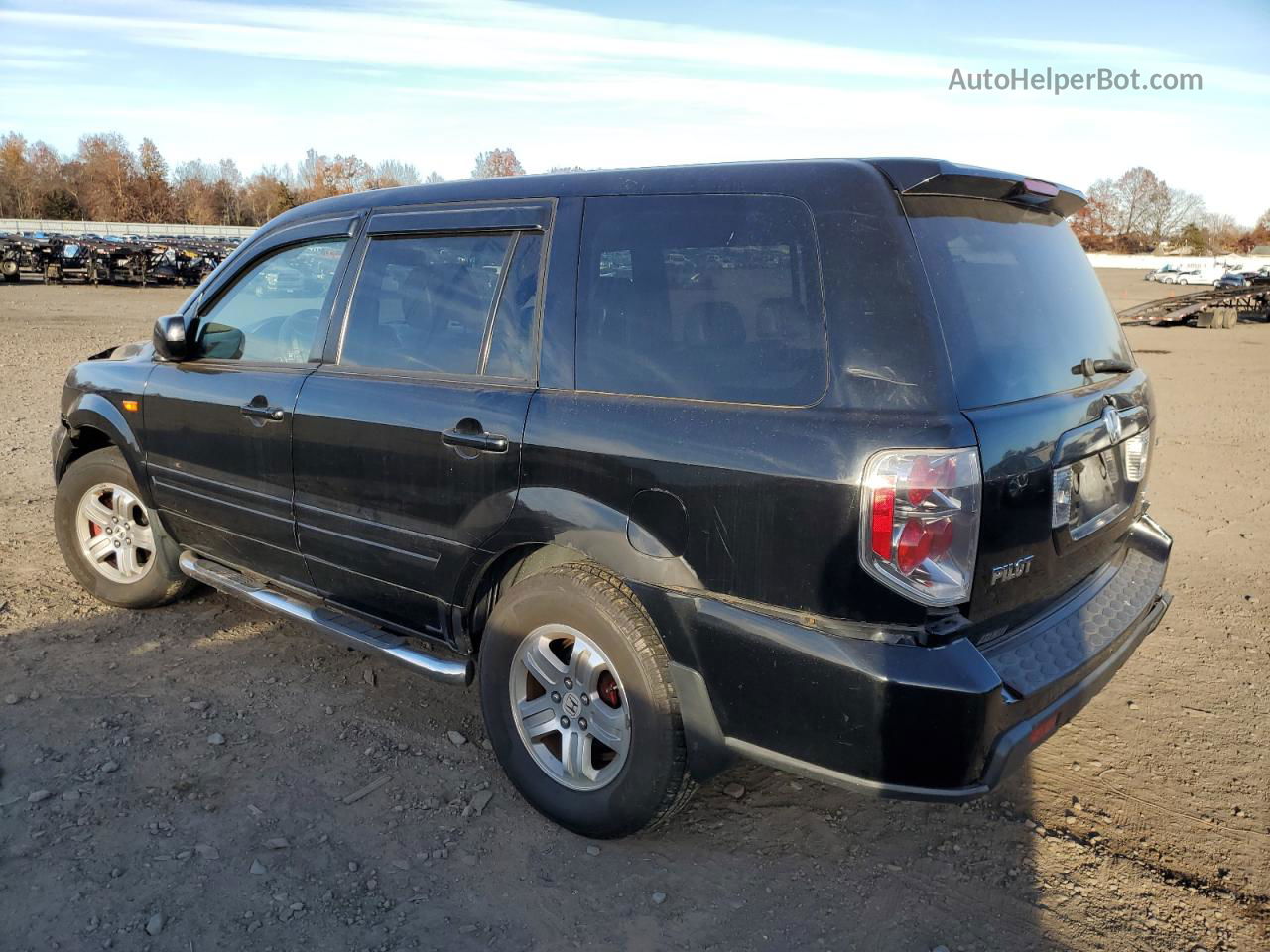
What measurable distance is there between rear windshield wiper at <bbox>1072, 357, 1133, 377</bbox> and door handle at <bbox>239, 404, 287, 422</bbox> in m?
2.85

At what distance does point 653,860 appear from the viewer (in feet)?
9.78

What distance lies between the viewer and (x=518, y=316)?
315 centimetres

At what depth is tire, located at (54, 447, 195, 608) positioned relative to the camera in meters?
4.57

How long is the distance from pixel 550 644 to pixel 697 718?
0.64 meters

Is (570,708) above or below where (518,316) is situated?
below

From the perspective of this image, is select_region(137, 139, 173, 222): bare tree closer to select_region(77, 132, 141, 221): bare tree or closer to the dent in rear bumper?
select_region(77, 132, 141, 221): bare tree

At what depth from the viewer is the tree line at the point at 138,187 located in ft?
272

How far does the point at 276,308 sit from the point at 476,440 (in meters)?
1.50

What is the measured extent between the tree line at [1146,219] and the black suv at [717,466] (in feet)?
371

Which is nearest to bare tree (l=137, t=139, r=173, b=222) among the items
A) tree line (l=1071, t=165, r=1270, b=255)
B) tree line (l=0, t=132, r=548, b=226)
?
tree line (l=0, t=132, r=548, b=226)

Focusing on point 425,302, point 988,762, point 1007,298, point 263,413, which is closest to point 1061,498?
point 1007,298

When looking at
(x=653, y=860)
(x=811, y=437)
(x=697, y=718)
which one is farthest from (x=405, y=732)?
(x=811, y=437)

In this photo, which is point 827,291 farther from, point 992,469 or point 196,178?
point 196,178

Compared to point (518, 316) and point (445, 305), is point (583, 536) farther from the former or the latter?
point (445, 305)
